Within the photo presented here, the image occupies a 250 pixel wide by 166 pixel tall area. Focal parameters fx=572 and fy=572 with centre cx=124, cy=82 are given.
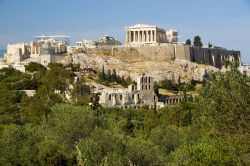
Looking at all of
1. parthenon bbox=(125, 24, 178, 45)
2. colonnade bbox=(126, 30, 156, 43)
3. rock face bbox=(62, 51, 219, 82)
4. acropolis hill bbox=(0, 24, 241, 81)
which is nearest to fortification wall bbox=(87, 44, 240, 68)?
acropolis hill bbox=(0, 24, 241, 81)

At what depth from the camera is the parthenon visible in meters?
66.3

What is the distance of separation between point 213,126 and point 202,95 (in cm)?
119

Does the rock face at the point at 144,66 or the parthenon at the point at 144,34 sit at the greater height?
the parthenon at the point at 144,34

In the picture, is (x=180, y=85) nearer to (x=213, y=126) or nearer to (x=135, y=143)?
(x=135, y=143)

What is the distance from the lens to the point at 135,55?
6047cm

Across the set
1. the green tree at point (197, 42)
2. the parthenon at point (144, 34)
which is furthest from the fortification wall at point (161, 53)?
the parthenon at point (144, 34)

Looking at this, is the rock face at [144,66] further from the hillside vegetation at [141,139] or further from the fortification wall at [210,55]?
the hillside vegetation at [141,139]

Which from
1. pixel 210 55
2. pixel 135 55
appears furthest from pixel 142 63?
pixel 210 55

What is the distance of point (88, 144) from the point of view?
59.9 ft

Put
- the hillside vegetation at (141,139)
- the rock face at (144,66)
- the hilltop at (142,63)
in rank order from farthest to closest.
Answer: the hilltop at (142,63) < the rock face at (144,66) < the hillside vegetation at (141,139)

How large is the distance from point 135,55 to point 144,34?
285 inches

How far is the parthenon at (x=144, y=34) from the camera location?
66.3 m

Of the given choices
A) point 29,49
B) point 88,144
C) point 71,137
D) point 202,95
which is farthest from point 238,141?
point 29,49

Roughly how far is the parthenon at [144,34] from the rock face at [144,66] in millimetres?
5432
